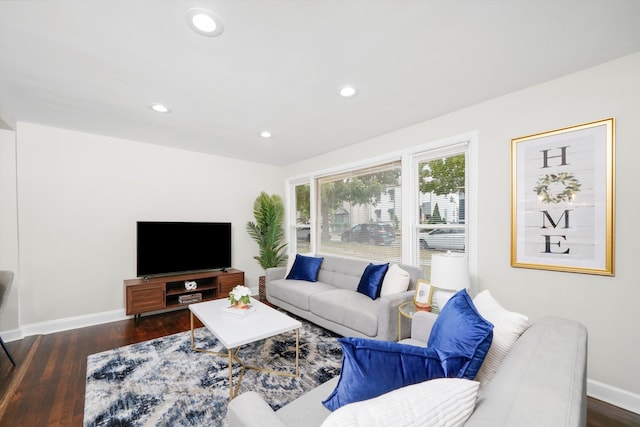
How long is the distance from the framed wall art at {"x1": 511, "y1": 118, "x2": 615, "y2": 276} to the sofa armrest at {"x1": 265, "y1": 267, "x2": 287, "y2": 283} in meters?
2.98

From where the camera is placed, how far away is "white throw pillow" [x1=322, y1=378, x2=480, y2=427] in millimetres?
694

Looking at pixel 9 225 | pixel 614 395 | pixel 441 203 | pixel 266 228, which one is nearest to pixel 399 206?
pixel 441 203

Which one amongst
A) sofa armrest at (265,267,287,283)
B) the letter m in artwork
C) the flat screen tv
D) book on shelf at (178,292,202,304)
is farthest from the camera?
sofa armrest at (265,267,287,283)

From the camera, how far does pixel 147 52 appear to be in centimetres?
180

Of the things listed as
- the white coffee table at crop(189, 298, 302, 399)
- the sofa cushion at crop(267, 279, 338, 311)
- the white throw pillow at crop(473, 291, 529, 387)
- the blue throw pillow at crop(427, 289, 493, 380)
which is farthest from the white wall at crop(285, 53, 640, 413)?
the white coffee table at crop(189, 298, 302, 399)

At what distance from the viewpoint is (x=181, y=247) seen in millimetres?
3949

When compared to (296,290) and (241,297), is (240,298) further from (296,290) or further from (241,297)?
(296,290)

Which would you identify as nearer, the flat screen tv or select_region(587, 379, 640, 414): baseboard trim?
select_region(587, 379, 640, 414): baseboard trim

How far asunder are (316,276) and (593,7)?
11.6 feet

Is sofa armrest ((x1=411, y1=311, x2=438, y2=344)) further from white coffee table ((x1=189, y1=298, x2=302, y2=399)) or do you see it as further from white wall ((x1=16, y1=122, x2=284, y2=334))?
white wall ((x1=16, y1=122, x2=284, y2=334))

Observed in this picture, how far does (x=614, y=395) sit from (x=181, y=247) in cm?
471

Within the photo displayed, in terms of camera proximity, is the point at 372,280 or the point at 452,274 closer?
the point at 452,274

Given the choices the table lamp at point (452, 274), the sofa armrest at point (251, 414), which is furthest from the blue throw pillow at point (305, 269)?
the sofa armrest at point (251, 414)

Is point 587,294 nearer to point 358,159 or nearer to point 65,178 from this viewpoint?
point 358,159
